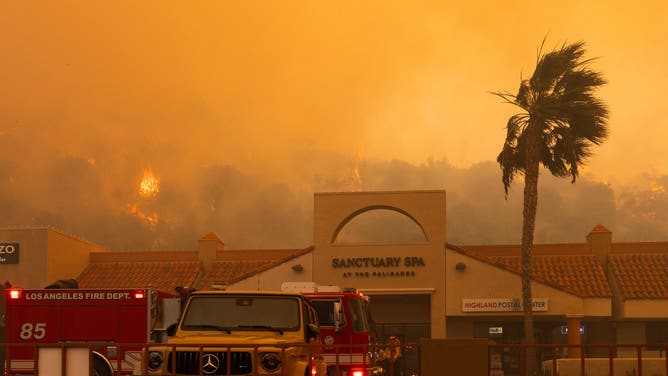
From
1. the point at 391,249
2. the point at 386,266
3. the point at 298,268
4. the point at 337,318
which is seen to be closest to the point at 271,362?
the point at 337,318

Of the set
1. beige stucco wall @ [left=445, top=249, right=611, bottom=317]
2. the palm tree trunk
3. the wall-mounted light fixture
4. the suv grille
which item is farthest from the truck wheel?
beige stucco wall @ [left=445, top=249, right=611, bottom=317]

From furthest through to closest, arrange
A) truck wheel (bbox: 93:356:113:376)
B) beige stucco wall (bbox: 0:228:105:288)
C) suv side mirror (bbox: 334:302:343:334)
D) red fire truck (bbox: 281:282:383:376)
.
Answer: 1. beige stucco wall (bbox: 0:228:105:288)
2. truck wheel (bbox: 93:356:113:376)
3. red fire truck (bbox: 281:282:383:376)
4. suv side mirror (bbox: 334:302:343:334)

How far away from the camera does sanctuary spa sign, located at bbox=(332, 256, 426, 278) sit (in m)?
45.9

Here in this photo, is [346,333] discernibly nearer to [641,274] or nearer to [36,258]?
[641,274]

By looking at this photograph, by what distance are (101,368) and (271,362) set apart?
8.93 meters

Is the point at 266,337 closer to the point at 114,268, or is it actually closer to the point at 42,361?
the point at 42,361

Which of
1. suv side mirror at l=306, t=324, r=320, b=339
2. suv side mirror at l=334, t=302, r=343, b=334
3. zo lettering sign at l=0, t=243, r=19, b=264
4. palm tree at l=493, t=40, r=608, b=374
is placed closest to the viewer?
suv side mirror at l=306, t=324, r=320, b=339

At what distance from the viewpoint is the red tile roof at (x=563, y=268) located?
45.7 meters

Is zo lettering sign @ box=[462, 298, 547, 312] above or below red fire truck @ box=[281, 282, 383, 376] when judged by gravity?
above

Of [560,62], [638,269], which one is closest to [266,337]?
[560,62]

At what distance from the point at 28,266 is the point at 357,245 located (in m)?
16.8

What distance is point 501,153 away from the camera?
43.6 meters

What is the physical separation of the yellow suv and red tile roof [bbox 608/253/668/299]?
29.6 meters

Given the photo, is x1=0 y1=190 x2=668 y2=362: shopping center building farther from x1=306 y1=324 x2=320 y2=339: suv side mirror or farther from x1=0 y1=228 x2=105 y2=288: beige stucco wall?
x1=306 y1=324 x2=320 y2=339: suv side mirror
